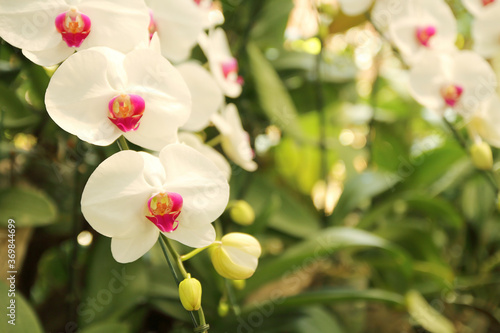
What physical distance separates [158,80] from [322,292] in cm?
40

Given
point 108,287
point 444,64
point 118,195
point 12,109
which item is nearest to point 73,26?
point 118,195

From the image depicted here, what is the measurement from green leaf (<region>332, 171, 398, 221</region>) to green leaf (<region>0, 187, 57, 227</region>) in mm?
471

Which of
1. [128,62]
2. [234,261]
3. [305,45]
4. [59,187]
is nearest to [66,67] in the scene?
[128,62]

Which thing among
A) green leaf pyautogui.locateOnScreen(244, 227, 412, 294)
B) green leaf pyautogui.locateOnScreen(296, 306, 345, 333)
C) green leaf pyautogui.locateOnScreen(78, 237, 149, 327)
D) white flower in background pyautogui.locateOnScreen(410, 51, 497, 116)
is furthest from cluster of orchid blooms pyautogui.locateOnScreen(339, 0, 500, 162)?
green leaf pyautogui.locateOnScreen(78, 237, 149, 327)

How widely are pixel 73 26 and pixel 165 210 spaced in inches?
6.1

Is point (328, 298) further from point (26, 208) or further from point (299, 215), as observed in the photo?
point (26, 208)

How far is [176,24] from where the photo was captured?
0.46 meters

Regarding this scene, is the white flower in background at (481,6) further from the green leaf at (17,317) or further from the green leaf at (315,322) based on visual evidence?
the green leaf at (17,317)

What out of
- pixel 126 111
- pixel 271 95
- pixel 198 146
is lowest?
pixel 271 95

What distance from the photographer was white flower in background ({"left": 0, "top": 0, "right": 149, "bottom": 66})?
339 mm

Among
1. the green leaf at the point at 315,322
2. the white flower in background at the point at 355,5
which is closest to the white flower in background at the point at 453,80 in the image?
the white flower in background at the point at 355,5

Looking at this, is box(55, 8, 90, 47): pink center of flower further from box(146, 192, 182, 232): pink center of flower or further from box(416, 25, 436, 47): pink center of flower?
box(416, 25, 436, 47): pink center of flower

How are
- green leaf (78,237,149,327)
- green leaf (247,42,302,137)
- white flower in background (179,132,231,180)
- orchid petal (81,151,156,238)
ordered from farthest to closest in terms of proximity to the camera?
green leaf (247,42,302,137), green leaf (78,237,149,327), white flower in background (179,132,231,180), orchid petal (81,151,156,238)

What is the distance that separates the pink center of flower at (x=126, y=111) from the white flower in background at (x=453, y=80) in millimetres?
384
